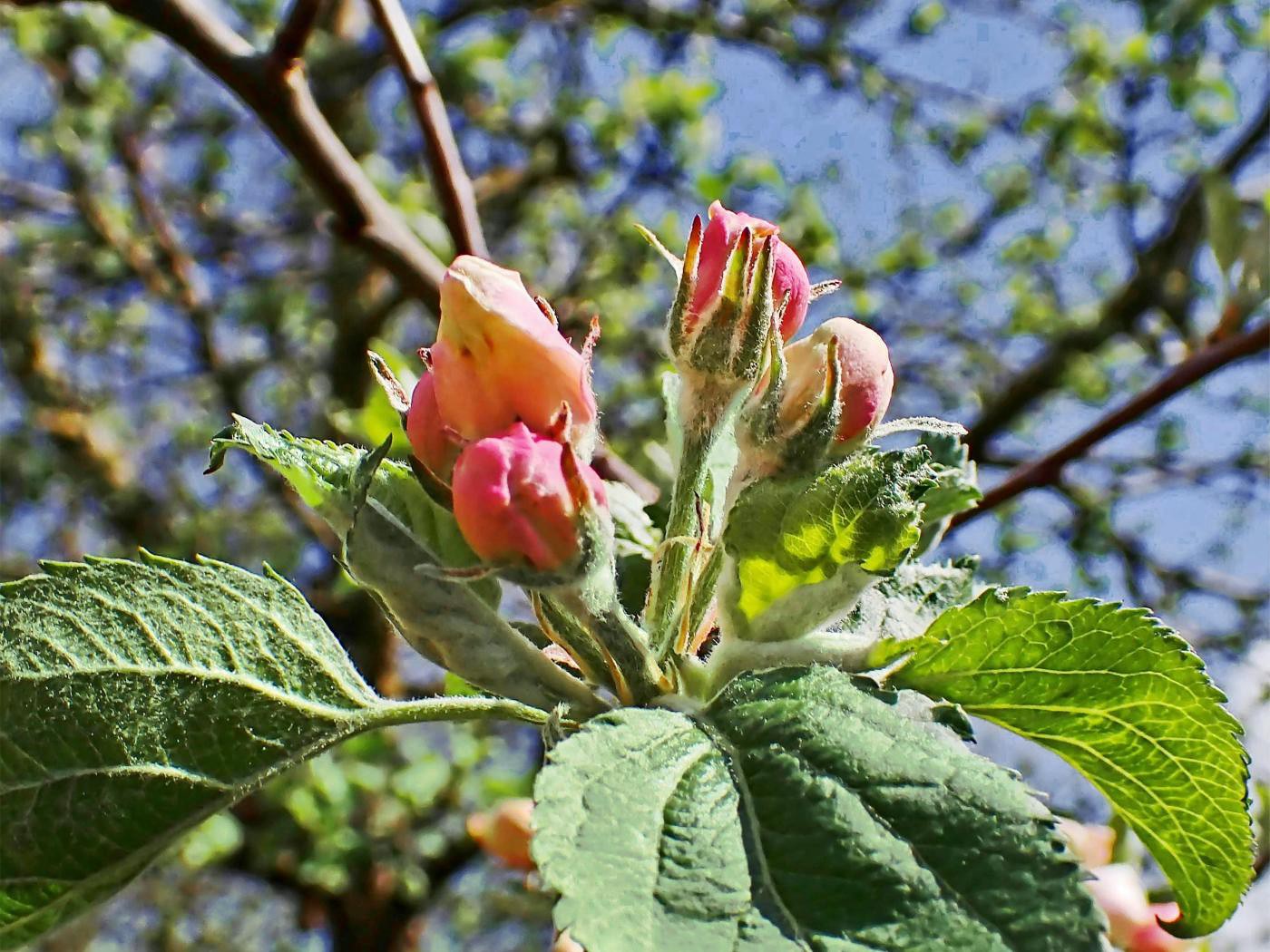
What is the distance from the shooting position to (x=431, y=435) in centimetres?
80

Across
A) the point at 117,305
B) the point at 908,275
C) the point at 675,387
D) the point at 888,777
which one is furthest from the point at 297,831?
the point at 888,777

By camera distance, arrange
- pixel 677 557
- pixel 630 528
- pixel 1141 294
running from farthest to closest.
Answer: pixel 1141 294
pixel 630 528
pixel 677 557

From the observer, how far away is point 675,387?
1.05m

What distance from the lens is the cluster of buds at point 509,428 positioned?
0.71 meters

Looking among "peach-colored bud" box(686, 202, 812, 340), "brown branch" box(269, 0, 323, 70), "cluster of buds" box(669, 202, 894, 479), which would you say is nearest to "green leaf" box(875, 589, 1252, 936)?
"cluster of buds" box(669, 202, 894, 479)

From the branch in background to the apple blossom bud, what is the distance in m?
2.76

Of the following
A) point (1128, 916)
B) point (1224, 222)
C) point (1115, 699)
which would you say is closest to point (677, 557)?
point (1115, 699)

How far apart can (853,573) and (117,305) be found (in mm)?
5740

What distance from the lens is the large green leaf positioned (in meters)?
0.77

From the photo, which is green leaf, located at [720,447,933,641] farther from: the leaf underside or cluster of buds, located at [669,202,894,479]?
the leaf underside

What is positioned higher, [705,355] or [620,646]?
[705,355]

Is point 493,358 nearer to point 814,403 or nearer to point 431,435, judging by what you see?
point 431,435

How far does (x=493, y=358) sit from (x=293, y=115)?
3.20 feet

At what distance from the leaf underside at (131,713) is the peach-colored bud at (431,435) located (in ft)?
0.49
